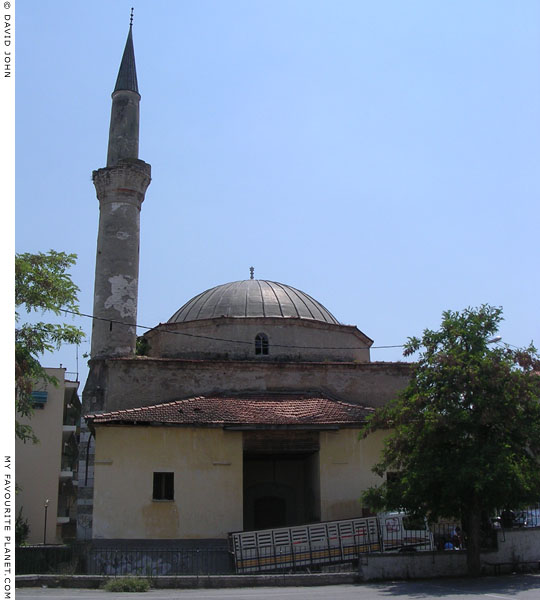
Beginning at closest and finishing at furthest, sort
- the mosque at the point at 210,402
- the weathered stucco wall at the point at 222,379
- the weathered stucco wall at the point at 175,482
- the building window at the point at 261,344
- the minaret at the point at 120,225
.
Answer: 1. the weathered stucco wall at the point at 175,482
2. the mosque at the point at 210,402
3. the weathered stucco wall at the point at 222,379
4. the minaret at the point at 120,225
5. the building window at the point at 261,344

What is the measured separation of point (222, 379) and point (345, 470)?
4.73 m

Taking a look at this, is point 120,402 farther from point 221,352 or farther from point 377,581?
point 377,581

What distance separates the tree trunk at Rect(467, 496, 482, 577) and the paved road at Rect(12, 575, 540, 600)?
0.47 meters

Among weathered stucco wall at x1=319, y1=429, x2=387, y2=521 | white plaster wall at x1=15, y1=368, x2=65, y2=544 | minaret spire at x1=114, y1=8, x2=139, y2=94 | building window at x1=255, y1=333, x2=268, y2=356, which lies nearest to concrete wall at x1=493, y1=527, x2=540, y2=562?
weathered stucco wall at x1=319, y1=429, x2=387, y2=521

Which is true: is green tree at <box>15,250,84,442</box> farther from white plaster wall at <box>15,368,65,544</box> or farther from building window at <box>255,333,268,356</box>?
white plaster wall at <box>15,368,65,544</box>

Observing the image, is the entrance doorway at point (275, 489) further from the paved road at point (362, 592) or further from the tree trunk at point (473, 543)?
the paved road at point (362, 592)

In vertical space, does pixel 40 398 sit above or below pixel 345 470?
above

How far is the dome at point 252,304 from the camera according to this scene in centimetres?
2269

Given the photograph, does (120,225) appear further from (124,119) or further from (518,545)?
(518,545)

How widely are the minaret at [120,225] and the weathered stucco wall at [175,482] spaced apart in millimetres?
4311

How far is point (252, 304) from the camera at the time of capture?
22.9 meters

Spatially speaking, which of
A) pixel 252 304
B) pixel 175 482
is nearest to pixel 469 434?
pixel 175 482

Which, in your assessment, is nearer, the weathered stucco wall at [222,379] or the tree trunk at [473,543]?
the tree trunk at [473,543]

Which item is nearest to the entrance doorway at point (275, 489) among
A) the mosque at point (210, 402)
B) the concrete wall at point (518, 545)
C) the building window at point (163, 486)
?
the mosque at point (210, 402)
